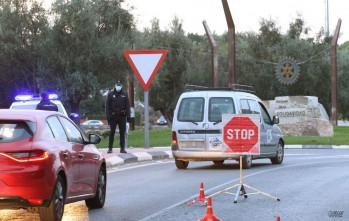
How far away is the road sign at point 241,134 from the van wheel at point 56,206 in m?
3.70

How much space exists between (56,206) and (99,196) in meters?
2.17

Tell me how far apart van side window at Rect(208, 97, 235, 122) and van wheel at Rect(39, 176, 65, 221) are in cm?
991

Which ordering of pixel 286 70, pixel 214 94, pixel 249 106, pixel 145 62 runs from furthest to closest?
pixel 286 70 → pixel 145 62 → pixel 249 106 → pixel 214 94

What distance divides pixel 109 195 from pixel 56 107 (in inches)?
253

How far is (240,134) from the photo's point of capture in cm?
1341

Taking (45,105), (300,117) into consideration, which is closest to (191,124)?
(45,105)

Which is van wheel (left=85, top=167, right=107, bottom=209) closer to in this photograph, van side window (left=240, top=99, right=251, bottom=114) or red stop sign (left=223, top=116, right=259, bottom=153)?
red stop sign (left=223, top=116, right=259, bottom=153)

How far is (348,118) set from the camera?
223 feet

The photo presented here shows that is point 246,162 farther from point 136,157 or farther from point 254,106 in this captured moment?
point 136,157

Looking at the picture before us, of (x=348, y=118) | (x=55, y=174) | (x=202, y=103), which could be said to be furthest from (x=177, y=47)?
(x=55, y=174)

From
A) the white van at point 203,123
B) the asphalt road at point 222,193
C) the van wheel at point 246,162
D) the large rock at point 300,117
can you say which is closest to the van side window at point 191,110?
the white van at point 203,123

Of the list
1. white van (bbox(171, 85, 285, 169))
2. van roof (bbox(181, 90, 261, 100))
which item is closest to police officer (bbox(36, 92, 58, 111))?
white van (bbox(171, 85, 285, 169))

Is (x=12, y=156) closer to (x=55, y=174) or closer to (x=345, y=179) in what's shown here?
(x=55, y=174)

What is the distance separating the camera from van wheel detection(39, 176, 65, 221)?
32.5ft
